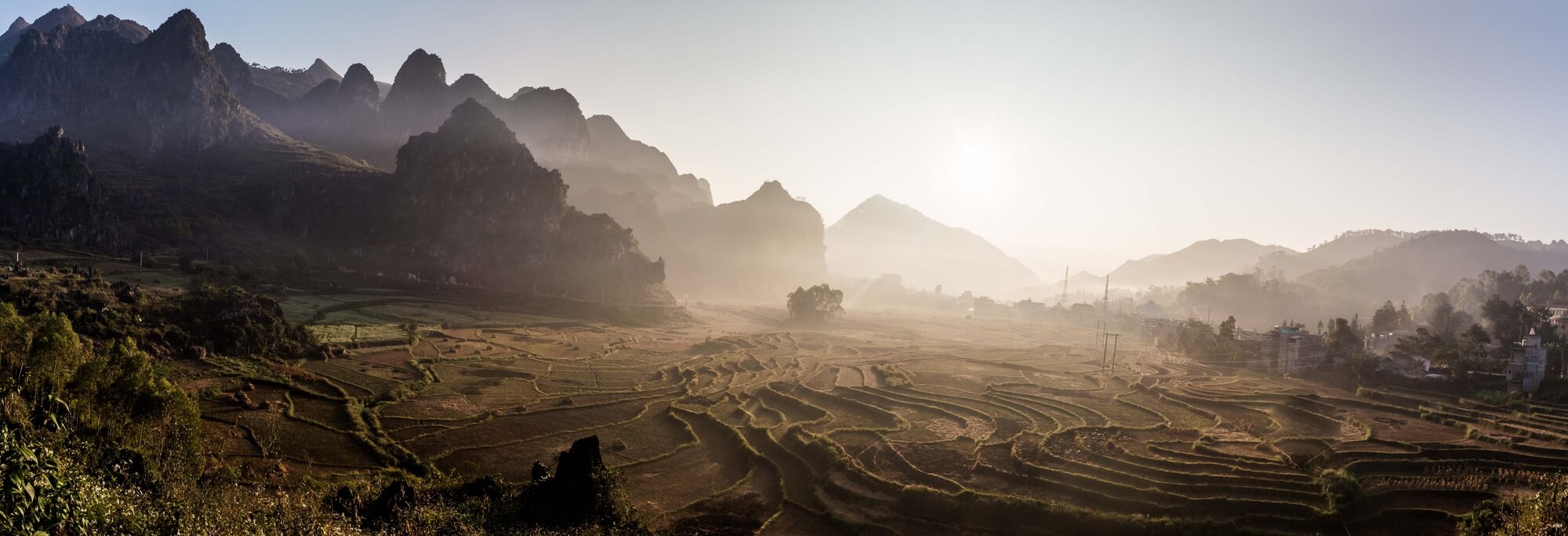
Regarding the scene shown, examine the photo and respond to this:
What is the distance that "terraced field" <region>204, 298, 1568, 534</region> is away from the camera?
39562 millimetres

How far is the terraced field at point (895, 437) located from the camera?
39.6m

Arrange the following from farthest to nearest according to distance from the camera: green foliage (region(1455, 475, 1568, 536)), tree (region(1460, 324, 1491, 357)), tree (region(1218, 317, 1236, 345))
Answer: tree (region(1218, 317, 1236, 345)), tree (region(1460, 324, 1491, 357)), green foliage (region(1455, 475, 1568, 536))

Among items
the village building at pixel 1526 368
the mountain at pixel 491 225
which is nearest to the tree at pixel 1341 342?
the village building at pixel 1526 368

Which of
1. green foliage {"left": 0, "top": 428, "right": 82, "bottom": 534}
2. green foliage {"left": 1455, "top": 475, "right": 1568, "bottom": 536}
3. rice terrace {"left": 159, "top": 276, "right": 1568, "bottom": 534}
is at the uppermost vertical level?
green foliage {"left": 0, "top": 428, "right": 82, "bottom": 534}

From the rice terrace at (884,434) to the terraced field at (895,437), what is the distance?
255 mm

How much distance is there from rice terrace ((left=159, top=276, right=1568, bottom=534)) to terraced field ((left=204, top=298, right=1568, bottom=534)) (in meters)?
0.26

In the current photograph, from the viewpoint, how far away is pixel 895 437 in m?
54.3

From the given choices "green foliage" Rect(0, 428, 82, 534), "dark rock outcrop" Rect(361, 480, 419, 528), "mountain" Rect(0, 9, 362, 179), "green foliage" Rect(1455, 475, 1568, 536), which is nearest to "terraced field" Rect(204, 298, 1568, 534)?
"green foliage" Rect(1455, 475, 1568, 536)

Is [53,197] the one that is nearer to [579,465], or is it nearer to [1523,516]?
[579,465]

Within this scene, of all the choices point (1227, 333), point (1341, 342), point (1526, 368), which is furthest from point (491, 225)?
point (1526, 368)

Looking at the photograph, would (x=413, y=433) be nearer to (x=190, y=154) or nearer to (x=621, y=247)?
(x=621, y=247)

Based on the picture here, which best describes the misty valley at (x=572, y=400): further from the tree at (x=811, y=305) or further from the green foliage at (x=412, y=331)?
the tree at (x=811, y=305)

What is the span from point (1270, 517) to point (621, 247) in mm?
139985

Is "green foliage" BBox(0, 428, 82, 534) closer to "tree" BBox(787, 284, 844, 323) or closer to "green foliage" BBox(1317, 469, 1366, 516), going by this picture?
"green foliage" BBox(1317, 469, 1366, 516)
